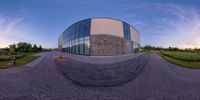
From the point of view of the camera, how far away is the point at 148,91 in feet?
18.9

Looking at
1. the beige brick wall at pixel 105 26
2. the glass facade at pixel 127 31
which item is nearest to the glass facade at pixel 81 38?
the beige brick wall at pixel 105 26

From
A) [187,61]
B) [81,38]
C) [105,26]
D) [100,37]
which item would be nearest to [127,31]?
[105,26]

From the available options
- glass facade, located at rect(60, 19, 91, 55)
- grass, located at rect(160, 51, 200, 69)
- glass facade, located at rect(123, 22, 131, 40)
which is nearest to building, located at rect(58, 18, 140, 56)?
glass facade, located at rect(60, 19, 91, 55)

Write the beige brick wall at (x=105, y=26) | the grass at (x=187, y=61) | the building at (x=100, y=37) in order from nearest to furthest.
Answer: the grass at (x=187, y=61) → the building at (x=100, y=37) → the beige brick wall at (x=105, y=26)

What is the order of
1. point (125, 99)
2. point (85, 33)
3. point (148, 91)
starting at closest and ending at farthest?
point (125, 99)
point (148, 91)
point (85, 33)

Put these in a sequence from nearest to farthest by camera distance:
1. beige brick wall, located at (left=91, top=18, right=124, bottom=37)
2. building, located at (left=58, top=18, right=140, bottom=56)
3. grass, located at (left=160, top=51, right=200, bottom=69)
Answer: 1. grass, located at (left=160, top=51, right=200, bottom=69)
2. building, located at (left=58, top=18, right=140, bottom=56)
3. beige brick wall, located at (left=91, top=18, right=124, bottom=37)

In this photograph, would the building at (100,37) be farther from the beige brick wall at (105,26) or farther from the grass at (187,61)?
the grass at (187,61)

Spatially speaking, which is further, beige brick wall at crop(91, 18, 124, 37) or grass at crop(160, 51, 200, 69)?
beige brick wall at crop(91, 18, 124, 37)

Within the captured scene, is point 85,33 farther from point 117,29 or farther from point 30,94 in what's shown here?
point 30,94

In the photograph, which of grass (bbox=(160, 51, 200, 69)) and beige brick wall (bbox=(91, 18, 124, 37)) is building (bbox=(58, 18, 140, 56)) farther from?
grass (bbox=(160, 51, 200, 69))

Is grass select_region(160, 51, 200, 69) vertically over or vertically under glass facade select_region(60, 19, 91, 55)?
under

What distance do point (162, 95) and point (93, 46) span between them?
92.6 feet

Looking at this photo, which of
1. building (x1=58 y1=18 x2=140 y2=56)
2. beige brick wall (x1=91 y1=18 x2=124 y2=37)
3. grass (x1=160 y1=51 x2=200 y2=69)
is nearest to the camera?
grass (x1=160 y1=51 x2=200 y2=69)

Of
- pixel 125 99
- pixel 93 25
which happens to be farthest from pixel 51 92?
pixel 93 25
